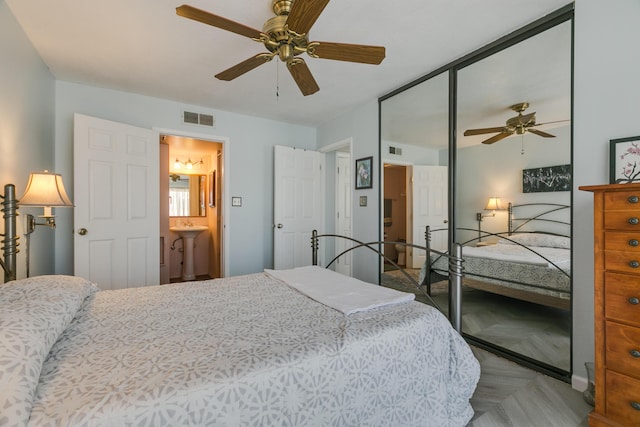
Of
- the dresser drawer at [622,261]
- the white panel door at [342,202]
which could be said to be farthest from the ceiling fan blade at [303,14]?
the white panel door at [342,202]

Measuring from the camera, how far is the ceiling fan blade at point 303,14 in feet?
4.74

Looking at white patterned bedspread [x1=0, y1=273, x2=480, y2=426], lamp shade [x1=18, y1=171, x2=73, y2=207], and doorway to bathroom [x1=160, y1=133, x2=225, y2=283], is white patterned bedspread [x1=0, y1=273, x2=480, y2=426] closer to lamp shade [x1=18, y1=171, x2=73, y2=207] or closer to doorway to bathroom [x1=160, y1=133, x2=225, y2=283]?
lamp shade [x1=18, y1=171, x2=73, y2=207]

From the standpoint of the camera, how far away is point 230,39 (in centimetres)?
240

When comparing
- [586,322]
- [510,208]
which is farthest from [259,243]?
[586,322]

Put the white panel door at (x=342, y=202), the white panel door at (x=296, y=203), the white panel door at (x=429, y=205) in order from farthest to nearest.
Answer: the white panel door at (x=342, y=202)
the white panel door at (x=296, y=203)
the white panel door at (x=429, y=205)

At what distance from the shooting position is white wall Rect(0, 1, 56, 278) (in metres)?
2.00

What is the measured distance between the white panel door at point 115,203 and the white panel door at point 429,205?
2921 mm

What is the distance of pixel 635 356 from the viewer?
4.56 ft

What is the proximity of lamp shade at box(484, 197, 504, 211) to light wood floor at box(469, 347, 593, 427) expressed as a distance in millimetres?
1210

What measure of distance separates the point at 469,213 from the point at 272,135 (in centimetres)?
298

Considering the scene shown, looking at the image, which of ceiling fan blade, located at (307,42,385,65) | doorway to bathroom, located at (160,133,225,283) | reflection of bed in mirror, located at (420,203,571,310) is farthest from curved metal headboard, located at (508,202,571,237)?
doorway to bathroom, located at (160,133,225,283)

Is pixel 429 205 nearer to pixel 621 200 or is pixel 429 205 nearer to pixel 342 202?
pixel 621 200

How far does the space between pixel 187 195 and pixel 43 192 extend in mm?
3665

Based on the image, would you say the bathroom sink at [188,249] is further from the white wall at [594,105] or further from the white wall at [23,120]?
the white wall at [594,105]
